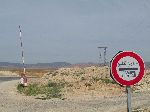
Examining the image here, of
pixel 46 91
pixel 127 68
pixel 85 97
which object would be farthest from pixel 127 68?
pixel 46 91

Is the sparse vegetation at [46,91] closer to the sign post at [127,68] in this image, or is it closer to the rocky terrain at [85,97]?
the rocky terrain at [85,97]

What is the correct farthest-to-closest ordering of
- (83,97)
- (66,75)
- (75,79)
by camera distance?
(66,75)
(75,79)
(83,97)

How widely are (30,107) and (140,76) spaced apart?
18.4m

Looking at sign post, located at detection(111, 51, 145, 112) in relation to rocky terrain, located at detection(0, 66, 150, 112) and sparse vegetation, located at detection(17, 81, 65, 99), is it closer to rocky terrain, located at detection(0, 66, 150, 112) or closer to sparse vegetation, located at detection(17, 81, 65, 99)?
rocky terrain, located at detection(0, 66, 150, 112)

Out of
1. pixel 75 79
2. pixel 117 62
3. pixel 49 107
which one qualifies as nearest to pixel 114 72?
pixel 117 62

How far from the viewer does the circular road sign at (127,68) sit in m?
8.87

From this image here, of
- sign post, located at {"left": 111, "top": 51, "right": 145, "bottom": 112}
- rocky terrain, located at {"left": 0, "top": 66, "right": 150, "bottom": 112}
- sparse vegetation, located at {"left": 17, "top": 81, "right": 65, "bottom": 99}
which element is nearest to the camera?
→ sign post, located at {"left": 111, "top": 51, "right": 145, "bottom": 112}

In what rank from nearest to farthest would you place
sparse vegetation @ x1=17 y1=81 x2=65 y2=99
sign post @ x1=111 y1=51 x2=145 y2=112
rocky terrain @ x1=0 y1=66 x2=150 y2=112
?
sign post @ x1=111 y1=51 x2=145 y2=112, rocky terrain @ x1=0 y1=66 x2=150 y2=112, sparse vegetation @ x1=17 y1=81 x2=65 y2=99

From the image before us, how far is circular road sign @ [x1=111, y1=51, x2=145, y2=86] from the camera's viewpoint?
887 cm

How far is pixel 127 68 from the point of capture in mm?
8984

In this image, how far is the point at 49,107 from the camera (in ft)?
86.6

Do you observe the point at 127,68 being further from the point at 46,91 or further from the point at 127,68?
the point at 46,91

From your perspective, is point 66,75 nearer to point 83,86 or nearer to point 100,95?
point 83,86

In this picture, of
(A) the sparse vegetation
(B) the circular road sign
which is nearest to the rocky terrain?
(A) the sparse vegetation
